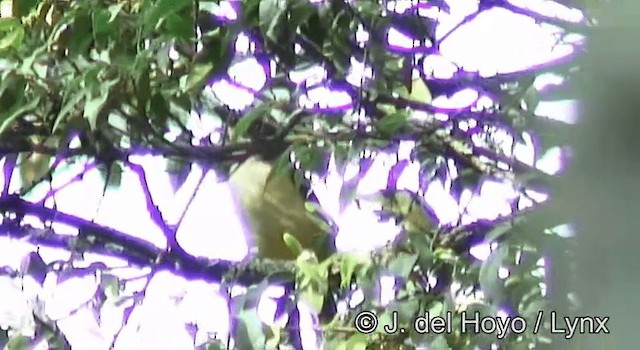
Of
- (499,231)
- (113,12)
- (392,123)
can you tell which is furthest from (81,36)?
(499,231)

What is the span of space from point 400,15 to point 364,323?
0.81 ft

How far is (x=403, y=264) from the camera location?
2.14 ft

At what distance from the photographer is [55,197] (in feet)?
2.41

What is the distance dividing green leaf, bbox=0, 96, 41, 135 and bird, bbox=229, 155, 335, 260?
0.17 metres

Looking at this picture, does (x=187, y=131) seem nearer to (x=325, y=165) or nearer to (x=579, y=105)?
(x=325, y=165)

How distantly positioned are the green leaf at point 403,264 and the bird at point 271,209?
0.06 metres

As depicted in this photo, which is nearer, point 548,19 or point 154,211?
point 548,19

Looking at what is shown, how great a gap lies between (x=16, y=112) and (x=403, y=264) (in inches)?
13.2

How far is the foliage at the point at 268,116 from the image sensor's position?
0.65 m

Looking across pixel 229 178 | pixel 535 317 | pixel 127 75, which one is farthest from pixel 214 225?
pixel 535 317

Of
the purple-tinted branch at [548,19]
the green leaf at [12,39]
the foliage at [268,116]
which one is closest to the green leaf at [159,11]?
the foliage at [268,116]

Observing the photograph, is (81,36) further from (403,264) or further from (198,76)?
(403,264)

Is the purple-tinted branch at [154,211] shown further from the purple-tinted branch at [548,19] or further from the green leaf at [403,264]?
the purple-tinted branch at [548,19]

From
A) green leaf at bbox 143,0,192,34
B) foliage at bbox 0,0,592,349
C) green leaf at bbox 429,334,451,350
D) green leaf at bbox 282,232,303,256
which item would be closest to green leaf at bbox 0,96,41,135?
foliage at bbox 0,0,592,349
